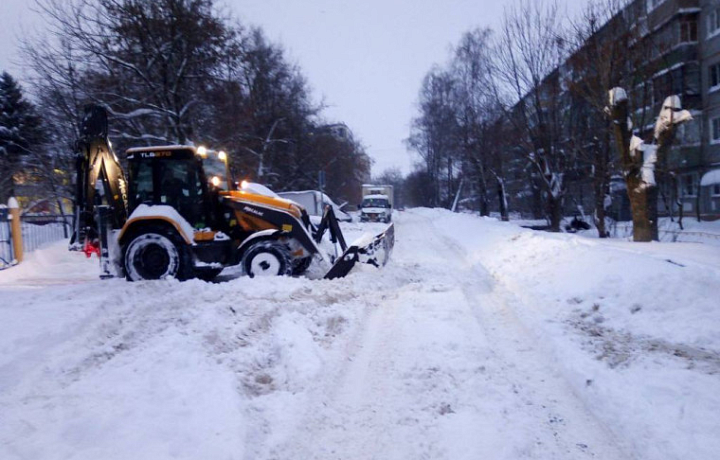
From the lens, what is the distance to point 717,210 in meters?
26.1

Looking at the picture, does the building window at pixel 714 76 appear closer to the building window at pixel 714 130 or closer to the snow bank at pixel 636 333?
the building window at pixel 714 130

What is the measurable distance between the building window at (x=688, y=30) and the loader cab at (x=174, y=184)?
28108mm

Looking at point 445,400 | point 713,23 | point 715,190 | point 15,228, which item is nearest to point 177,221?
point 15,228

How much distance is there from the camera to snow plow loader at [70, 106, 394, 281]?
9.16 m

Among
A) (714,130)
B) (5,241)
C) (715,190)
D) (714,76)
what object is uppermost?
(714,76)

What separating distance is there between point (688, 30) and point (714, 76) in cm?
297

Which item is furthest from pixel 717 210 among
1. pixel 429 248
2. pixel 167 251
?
pixel 167 251

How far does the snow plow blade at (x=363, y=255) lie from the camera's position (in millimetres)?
8859

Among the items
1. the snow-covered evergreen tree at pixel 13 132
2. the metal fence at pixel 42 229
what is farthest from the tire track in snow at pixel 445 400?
the snow-covered evergreen tree at pixel 13 132

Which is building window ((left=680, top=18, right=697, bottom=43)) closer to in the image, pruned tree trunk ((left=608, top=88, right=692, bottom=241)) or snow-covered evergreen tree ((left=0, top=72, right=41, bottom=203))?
pruned tree trunk ((left=608, top=88, right=692, bottom=241))

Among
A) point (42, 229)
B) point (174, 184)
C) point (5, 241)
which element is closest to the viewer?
point (174, 184)

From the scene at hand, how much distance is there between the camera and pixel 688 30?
26.5 metres

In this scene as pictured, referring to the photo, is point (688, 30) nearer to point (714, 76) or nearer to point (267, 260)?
point (714, 76)

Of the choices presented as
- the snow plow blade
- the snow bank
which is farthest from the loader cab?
the snow bank
